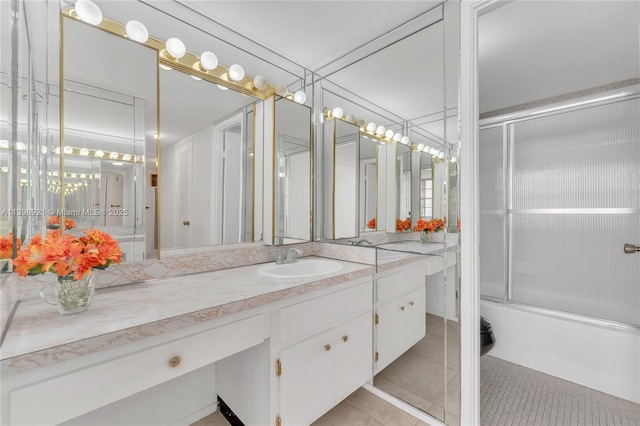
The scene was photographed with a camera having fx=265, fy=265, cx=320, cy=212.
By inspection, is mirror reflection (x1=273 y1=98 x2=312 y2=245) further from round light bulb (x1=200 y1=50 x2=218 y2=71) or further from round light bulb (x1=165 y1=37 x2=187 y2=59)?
round light bulb (x1=165 y1=37 x2=187 y2=59)

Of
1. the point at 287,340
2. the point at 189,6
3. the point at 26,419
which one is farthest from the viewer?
the point at 189,6

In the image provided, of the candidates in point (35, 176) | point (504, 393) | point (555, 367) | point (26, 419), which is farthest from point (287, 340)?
point (555, 367)

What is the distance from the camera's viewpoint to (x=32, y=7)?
3.53 feet

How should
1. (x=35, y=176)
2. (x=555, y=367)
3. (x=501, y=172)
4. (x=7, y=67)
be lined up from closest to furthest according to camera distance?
1. (x=7, y=67)
2. (x=35, y=176)
3. (x=555, y=367)
4. (x=501, y=172)

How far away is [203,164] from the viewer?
157cm

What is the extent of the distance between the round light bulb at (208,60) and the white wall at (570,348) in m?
2.78

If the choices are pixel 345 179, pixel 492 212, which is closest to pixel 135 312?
pixel 345 179

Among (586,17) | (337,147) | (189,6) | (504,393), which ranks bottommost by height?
(504,393)

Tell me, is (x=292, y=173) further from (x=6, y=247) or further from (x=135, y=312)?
(x=6, y=247)

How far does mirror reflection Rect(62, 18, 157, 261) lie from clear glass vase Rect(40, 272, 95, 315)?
0.39 meters

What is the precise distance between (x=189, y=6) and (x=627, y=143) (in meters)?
2.98

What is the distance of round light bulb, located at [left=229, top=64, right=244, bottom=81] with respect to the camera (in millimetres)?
1646

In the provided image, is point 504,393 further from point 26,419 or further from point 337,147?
point 26,419

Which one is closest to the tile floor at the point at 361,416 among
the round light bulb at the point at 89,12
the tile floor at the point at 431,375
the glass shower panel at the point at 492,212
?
the tile floor at the point at 431,375
